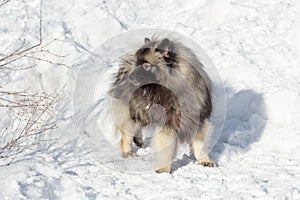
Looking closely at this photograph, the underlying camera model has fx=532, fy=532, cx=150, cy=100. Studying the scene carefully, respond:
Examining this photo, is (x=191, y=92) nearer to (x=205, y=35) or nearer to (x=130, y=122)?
(x=130, y=122)

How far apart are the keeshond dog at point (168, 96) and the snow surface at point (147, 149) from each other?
277 mm

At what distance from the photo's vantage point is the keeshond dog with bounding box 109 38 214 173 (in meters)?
5.09

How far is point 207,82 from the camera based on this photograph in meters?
5.39

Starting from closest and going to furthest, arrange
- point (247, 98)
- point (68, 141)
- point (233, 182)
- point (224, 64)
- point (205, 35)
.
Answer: point (233, 182), point (68, 141), point (247, 98), point (224, 64), point (205, 35)

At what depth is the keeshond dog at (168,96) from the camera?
509cm

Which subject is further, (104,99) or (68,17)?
(68,17)

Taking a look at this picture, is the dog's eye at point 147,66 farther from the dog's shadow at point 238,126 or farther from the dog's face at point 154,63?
the dog's shadow at point 238,126

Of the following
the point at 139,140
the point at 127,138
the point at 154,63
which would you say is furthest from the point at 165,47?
the point at 139,140

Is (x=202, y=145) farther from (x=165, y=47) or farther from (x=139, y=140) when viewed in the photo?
(x=165, y=47)

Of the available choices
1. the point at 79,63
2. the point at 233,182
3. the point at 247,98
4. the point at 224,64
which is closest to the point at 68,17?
the point at 79,63

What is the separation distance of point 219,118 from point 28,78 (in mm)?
2576

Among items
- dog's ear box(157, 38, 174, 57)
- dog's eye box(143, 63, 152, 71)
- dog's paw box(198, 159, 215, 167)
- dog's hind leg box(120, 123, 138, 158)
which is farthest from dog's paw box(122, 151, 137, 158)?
dog's ear box(157, 38, 174, 57)

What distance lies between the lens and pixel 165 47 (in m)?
5.08

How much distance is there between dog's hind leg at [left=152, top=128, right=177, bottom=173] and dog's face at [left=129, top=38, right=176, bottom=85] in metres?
0.52
